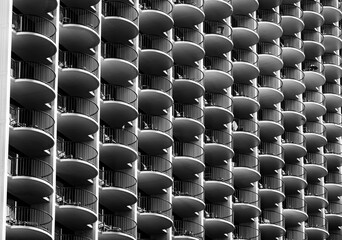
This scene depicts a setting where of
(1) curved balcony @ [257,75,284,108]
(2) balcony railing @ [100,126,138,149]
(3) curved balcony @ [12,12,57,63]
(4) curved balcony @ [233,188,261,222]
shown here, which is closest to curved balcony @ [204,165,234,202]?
(4) curved balcony @ [233,188,261,222]

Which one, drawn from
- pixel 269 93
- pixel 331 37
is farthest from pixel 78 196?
pixel 331 37

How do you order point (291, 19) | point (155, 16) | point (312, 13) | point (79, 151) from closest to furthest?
point (79, 151) < point (155, 16) < point (291, 19) < point (312, 13)

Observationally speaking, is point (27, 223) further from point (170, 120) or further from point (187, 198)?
point (187, 198)

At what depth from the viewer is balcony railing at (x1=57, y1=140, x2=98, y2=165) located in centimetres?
8725

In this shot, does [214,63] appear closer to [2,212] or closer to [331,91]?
[331,91]

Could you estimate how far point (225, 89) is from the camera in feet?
355

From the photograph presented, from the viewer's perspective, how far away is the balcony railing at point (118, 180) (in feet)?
301

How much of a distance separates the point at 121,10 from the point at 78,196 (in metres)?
13.7

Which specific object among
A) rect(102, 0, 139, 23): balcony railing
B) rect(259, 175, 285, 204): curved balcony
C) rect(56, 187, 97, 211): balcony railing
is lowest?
rect(56, 187, 97, 211): balcony railing

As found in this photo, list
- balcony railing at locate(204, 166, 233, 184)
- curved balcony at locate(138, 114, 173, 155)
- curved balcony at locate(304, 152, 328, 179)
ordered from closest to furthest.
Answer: curved balcony at locate(138, 114, 173, 155), balcony railing at locate(204, 166, 233, 184), curved balcony at locate(304, 152, 328, 179)

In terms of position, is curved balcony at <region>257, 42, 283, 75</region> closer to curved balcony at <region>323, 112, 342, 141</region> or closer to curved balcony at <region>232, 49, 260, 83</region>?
curved balcony at <region>232, 49, 260, 83</region>

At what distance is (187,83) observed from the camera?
333 feet

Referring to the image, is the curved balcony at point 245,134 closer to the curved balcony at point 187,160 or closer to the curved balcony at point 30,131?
the curved balcony at point 187,160

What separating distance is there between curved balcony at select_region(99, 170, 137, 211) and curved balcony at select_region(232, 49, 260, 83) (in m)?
21.0
